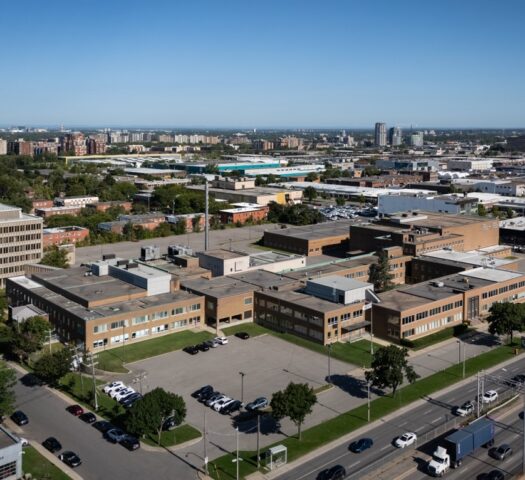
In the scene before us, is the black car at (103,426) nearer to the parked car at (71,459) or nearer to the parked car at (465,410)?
the parked car at (71,459)

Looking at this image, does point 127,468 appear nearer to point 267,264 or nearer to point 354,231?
point 267,264

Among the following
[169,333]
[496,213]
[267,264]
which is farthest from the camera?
[496,213]

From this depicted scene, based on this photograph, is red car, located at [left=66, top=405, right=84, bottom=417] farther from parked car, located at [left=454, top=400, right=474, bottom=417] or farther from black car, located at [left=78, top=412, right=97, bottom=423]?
parked car, located at [left=454, top=400, right=474, bottom=417]

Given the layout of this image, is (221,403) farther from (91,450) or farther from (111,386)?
(91,450)

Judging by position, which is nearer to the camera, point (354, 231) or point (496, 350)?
point (496, 350)

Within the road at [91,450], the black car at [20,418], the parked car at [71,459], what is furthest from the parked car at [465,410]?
the black car at [20,418]

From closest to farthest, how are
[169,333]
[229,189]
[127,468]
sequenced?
[127,468] < [169,333] < [229,189]

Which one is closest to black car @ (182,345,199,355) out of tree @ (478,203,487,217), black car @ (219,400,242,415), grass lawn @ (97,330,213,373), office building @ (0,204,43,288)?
grass lawn @ (97,330,213,373)

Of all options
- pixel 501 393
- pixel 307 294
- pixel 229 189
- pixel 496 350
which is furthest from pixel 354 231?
pixel 229 189
